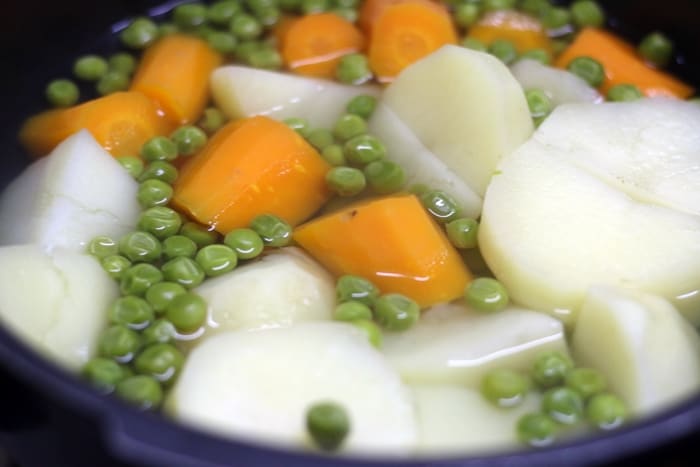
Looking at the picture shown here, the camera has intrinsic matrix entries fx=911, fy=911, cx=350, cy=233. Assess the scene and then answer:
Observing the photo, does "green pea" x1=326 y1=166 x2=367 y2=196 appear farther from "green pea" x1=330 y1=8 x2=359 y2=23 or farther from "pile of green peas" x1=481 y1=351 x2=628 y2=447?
"green pea" x1=330 y1=8 x2=359 y2=23

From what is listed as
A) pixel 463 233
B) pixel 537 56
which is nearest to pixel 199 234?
pixel 463 233

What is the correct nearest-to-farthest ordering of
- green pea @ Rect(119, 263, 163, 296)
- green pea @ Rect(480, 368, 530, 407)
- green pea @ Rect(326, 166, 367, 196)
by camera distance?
1. green pea @ Rect(480, 368, 530, 407)
2. green pea @ Rect(119, 263, 163, 296)
3. green pea @ Rect(326, 166, 367, 196)

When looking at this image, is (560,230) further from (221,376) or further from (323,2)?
(323,2)

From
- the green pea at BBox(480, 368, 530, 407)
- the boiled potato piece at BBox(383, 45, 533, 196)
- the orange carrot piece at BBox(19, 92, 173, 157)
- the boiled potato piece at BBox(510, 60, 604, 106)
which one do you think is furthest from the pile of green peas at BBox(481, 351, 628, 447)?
the orange carrot piece at BBox(19, 92, 173, 157)

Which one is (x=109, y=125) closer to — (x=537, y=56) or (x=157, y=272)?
(x=157, y=272)

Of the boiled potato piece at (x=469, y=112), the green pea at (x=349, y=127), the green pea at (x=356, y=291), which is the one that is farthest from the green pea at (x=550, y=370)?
the green pea at (x=349, y=127)
